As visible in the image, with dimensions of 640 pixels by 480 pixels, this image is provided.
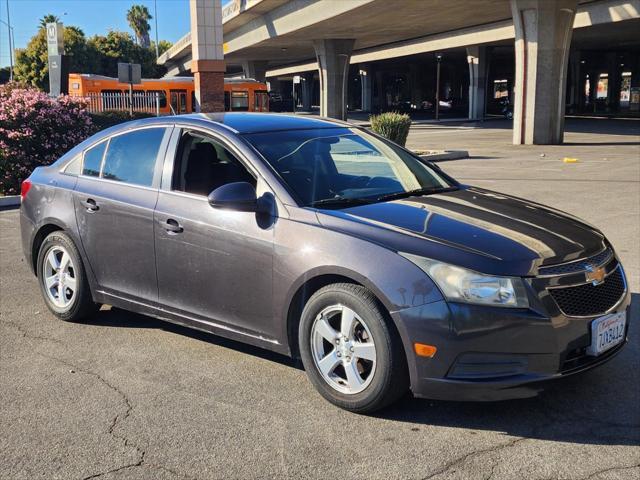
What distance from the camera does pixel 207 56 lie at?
2950cm

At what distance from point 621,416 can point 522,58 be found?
25114 mm

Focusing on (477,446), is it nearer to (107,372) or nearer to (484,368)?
(484,368)

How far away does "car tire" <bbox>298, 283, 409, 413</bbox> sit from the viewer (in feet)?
12.1

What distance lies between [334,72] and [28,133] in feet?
117

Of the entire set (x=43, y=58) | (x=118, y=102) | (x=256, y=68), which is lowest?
(x=118, y=102)

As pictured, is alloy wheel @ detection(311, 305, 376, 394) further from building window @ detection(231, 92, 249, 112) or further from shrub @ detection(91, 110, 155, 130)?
building window @ detection(231, 92, 249, 112)

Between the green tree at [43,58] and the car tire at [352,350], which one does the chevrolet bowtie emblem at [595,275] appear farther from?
the green tree at [43,58]

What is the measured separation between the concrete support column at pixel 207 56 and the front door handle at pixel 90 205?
24.1 meters

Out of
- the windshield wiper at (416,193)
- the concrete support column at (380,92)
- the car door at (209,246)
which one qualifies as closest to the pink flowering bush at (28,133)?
the car door at (209,246)

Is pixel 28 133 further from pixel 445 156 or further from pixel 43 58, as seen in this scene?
pixel 43 58

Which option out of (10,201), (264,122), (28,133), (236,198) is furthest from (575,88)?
(236,198)

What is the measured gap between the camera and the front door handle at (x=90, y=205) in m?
5.31

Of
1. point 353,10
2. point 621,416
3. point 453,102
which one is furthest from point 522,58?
point 453,102

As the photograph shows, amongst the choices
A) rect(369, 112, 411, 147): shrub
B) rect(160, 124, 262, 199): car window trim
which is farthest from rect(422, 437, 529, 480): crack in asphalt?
rect(369, 112, 411, 147): shrub
